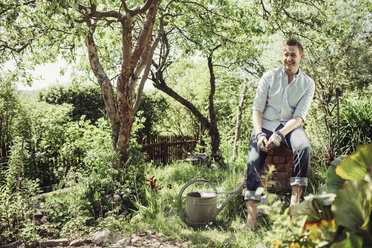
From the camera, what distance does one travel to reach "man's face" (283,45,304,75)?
2.67m

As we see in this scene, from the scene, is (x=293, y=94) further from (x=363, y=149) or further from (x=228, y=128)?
(x=228, y=128)

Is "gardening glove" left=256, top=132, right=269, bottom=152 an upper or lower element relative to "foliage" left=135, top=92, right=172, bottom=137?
lower

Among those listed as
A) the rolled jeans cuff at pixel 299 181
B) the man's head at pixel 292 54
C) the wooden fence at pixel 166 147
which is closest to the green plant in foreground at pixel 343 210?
the rolled jeans cuff at pixel 299 181

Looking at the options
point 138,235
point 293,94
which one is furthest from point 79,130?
point 293,94

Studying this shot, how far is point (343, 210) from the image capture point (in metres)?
0.51

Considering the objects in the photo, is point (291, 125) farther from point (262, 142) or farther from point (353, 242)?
point (353, 242)

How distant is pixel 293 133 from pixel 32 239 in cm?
271

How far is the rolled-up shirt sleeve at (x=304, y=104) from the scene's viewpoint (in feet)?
8.80

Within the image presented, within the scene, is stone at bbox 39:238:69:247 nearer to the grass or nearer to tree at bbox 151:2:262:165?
the grass

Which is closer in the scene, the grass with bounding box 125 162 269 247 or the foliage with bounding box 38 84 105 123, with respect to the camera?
the grass with bounding box 125 162 269 247

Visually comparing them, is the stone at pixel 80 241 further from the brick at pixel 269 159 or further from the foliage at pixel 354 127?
the foliage at pixel 354 127

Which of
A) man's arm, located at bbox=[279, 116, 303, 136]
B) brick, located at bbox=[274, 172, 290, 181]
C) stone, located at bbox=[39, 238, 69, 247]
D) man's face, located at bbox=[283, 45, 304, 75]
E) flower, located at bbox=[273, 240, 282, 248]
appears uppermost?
man's face, located at bbox=[283, 45, 304, 75]

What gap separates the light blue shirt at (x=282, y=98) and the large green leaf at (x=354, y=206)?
229cm

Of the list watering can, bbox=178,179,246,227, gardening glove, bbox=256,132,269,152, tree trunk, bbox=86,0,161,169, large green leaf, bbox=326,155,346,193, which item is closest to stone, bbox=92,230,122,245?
watering can, bbox=178,179,246,227
